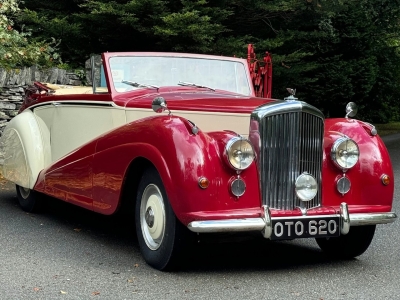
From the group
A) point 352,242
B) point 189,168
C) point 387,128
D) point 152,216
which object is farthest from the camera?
point 387,128

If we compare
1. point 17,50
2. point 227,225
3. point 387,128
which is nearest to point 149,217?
point 227,225

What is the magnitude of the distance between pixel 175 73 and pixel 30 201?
2341 mm

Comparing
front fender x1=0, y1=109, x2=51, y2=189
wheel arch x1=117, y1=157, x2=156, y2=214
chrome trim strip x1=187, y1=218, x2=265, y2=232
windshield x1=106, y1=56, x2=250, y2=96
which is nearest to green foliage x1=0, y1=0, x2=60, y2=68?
front fender x1=0, y1=109, x2=51, y2=189

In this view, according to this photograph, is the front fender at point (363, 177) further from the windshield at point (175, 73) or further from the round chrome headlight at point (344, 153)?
the windshield at point (175, 73)

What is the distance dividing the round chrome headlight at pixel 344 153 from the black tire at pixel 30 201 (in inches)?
147

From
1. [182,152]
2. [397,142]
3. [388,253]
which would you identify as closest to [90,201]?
[182,152]

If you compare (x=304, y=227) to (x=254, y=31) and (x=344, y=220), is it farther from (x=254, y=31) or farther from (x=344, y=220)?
(x=254, y=31)

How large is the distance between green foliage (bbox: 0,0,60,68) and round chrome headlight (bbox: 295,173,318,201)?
773 cm

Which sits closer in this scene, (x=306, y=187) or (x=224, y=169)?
(x=224, y=169)

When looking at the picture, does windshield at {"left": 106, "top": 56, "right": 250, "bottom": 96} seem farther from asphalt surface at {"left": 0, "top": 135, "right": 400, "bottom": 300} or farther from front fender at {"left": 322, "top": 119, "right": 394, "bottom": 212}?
front fender at {"left": 322, "top": 119, "right": 394, "bottom": 212}

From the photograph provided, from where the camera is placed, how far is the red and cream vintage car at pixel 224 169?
492 centimetres

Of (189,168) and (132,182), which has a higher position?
(189,168)

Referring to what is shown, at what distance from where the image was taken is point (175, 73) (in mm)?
6801

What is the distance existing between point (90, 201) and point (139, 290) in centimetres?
164
